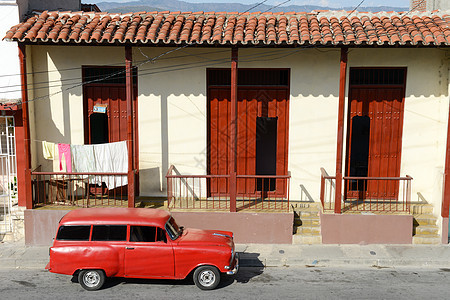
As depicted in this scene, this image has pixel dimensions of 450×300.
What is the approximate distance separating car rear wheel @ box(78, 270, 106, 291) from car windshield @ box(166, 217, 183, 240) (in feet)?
4.85

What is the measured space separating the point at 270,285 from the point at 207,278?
1300mm

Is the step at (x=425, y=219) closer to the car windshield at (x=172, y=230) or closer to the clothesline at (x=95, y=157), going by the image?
the car windshield at (x=172, y=230)

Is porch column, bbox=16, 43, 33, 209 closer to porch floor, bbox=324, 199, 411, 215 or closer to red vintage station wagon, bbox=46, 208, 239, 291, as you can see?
red vintage station wagon, bbox=46, 208, 239, 291

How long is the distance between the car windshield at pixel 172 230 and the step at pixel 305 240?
322 centimetres

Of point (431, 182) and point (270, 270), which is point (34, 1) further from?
point (431, 182)

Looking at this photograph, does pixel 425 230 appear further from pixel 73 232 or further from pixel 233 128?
pixel 73 232

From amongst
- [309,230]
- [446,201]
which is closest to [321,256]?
[309,230]

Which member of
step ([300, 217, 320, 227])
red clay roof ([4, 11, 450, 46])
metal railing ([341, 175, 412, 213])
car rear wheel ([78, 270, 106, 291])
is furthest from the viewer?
metal railing ([341, 175, 412, 213])

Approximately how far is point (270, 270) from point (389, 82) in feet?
19.1

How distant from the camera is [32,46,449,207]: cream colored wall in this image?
11641 millimetres

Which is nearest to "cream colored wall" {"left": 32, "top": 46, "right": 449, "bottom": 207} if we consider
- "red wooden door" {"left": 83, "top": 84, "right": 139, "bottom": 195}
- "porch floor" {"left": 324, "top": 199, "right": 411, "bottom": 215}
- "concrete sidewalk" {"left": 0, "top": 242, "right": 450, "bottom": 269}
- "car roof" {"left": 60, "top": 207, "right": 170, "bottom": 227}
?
"red wooden door" {"left": 83, "top": 84, "right": 139, "bottom": 195}

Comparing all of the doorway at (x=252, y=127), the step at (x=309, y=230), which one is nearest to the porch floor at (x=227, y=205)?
the doorway at (x=252, y=127)

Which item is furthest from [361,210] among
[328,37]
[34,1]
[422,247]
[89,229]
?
[34,1]

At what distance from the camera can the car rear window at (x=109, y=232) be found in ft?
28.4
